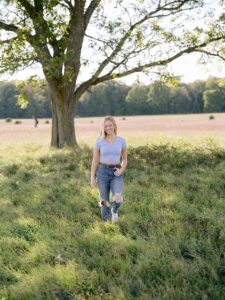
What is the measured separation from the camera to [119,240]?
588cm

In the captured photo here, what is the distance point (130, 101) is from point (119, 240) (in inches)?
3760

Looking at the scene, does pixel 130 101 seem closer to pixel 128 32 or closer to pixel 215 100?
pixel 215 100

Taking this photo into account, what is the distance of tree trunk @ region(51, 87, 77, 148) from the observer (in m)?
18.2

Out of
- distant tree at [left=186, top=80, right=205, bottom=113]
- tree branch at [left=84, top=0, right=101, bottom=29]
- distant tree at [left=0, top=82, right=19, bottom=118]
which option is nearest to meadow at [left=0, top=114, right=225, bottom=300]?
tree branch at [left=84, top=0, right=101, bottom=29]

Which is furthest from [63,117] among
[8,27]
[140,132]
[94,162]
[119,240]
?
[140,132]

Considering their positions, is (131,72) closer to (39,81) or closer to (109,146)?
(39,81)

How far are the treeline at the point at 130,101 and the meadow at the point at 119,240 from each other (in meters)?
86.8

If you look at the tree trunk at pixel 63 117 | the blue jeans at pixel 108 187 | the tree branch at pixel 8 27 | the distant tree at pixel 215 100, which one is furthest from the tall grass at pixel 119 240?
the distant tree at pixel 215 100

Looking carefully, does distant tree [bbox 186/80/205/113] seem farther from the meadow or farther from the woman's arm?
the woman's arm

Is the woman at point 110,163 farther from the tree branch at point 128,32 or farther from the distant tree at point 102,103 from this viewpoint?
the distant tree at point 102,103

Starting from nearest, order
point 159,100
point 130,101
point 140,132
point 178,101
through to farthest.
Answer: point 140,132, point 159,100, point 130,101, point 178,101

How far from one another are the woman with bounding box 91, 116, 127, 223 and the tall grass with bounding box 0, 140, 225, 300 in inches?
16.4

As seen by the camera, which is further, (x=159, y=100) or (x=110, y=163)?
(x=159, y=100)

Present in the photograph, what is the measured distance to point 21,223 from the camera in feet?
23.1
